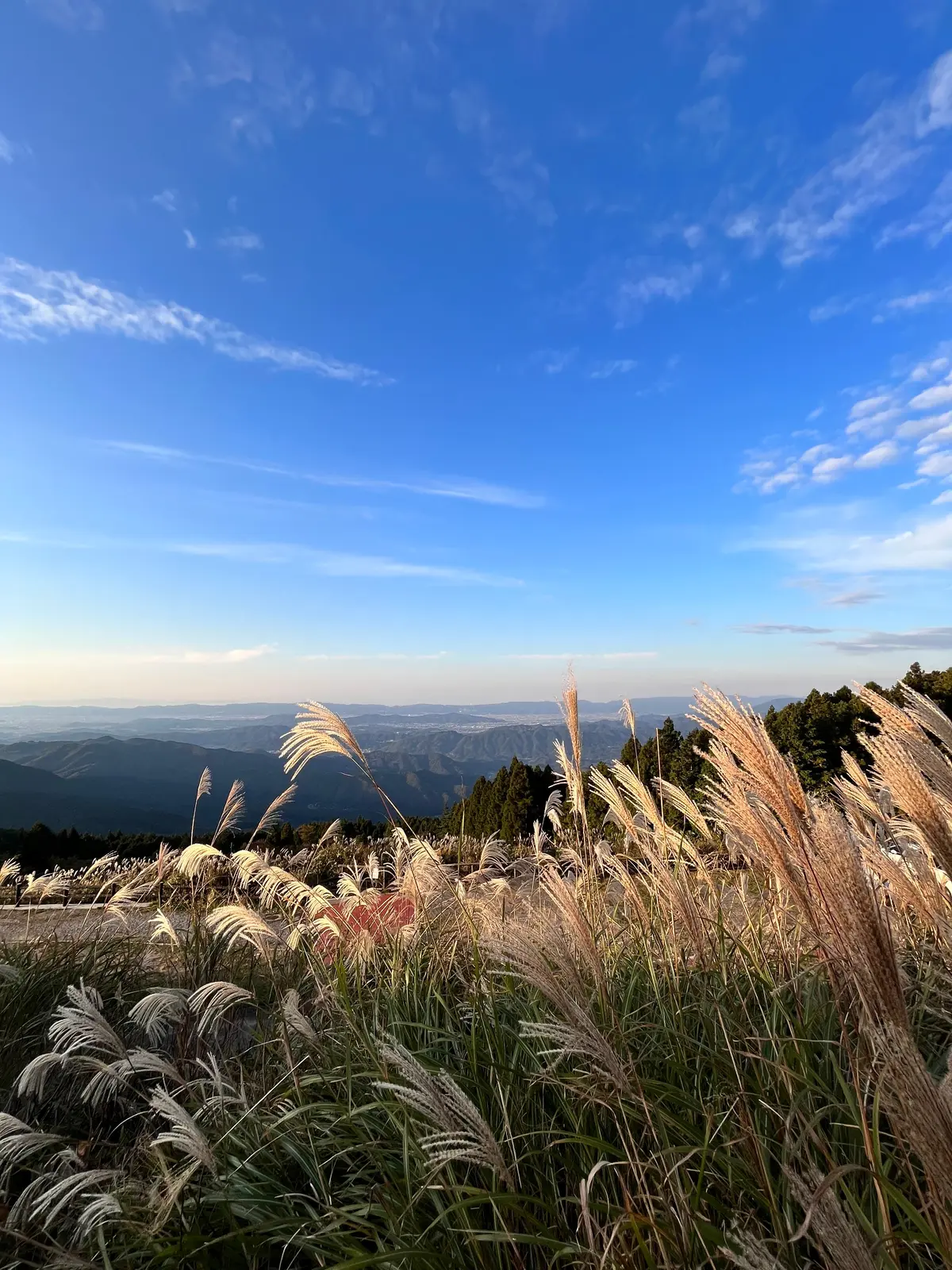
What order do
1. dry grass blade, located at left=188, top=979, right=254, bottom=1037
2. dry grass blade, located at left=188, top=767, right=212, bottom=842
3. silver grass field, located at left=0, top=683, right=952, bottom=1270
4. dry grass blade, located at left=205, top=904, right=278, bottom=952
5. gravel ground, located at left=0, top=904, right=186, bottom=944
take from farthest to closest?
1. gravel ground, located at left=0, top=904, right=186, bottom=944
2. dry grass blade, located at left=188, top=767, right=212, bottom=842
3. dry grass blade, located at left=205, top=904, right=278, bottom=952
4. dry grass blade, located at left=188, top=979, right=254, bottom=1037
5. silver grass field, located at left=0, top=683, right=952, bottom=1270

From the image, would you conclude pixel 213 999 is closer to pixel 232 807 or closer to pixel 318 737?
pixel 318 737

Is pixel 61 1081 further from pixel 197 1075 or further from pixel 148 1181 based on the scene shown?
pixel 148 1181

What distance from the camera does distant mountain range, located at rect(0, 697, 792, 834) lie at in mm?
81438

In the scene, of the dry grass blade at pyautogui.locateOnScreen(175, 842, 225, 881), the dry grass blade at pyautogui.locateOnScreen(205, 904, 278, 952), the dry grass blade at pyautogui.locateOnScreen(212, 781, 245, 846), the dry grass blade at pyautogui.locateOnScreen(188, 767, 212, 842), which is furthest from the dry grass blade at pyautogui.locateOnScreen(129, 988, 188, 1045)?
the dry grass blade at pyautogui.locateOnScreen(188, 767, 212, 842)

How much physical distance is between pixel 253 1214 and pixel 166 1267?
0.83ft

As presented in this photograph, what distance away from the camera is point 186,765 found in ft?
425

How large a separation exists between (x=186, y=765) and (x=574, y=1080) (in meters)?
141

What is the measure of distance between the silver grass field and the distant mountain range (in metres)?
52.0

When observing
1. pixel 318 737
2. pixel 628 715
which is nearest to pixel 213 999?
pixel 318 737

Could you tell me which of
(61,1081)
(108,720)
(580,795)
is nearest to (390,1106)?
(580,795)

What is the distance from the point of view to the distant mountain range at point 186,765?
267ft

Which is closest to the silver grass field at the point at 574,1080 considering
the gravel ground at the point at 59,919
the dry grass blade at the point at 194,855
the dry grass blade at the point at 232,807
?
the dry grass blade at the point at 194,855

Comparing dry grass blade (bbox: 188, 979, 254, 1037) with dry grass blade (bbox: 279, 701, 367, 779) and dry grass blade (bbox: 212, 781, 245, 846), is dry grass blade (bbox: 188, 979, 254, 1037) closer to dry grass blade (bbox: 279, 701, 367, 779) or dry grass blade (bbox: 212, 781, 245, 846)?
dry grass blade (bbox: 279, 701, 367, 779)

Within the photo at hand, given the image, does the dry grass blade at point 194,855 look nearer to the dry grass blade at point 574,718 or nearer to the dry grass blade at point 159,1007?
the dry grass blade at point 159,1007
